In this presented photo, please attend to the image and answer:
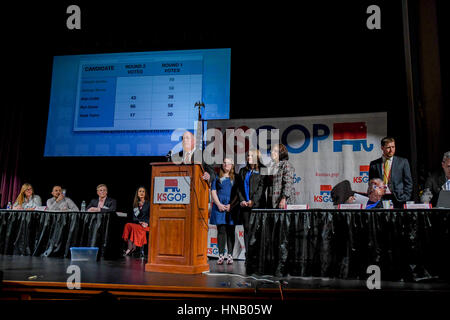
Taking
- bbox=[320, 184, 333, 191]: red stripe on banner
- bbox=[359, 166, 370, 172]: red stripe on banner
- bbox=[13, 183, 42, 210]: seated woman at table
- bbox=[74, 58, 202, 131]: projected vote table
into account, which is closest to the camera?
bbox=[359, 166, 370, 172]: red stripe on banner

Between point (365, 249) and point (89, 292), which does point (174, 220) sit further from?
point (365, 249)

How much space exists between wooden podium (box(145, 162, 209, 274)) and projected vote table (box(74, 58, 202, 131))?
261 centimetres

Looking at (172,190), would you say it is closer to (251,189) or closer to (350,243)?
(251,189)

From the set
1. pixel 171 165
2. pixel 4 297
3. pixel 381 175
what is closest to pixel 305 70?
pixel 381 175

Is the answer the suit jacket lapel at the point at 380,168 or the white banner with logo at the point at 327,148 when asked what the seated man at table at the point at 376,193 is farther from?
the white banner with logo at the point at 327,148

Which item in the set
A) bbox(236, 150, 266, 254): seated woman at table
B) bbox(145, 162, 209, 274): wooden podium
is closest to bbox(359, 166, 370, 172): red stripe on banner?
bbox(236, 150, 266, 254): seated woman at table

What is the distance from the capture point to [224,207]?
4.18m

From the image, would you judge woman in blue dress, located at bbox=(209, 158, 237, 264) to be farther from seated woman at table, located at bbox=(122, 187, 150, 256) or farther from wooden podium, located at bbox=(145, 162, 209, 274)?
seated woman at table, located at bbox=(122, 187, 150, 256)

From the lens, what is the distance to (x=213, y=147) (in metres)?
5.80

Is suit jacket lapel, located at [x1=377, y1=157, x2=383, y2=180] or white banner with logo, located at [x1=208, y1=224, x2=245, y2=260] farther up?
suit jacket lapel, located at [x1=377, y1=157, x2=383, y2=180]

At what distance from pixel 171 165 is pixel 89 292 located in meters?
1.35

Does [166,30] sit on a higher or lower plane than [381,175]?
higher

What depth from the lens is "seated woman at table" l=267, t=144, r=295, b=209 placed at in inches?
151

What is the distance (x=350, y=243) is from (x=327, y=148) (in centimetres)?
242
